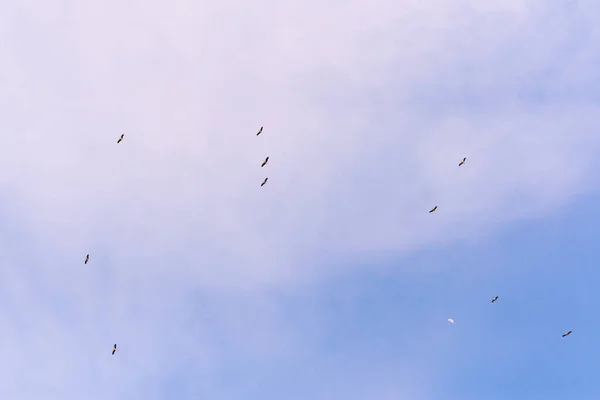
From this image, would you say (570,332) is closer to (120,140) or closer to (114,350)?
(114,350)

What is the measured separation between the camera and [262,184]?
7500 centimetres

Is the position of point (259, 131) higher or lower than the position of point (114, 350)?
higher

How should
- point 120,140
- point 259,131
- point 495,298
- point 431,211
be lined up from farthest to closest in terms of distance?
point 495,298 → point 431,211 → point 120,140 → point 259,131

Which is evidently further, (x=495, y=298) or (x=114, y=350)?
(x=495, y=298)

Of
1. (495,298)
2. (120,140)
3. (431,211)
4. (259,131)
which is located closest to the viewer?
(259,131)

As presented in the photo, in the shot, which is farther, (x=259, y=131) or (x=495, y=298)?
(x=495, y=298)

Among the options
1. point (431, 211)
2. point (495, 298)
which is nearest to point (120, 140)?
point (431, 211)

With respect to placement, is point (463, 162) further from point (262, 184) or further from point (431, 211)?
point (262, 184)

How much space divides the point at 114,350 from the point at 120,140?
1873 inches

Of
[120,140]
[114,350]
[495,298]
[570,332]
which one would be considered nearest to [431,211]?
[495,298]

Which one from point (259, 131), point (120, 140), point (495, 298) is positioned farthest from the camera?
point (495, 298)

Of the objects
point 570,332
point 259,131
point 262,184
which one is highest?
point 259,131

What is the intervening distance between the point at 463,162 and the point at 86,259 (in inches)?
3770

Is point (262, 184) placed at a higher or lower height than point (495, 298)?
higher
